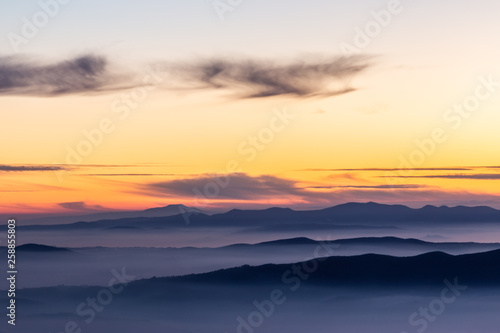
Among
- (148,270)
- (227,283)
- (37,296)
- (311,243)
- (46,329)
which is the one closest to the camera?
(46,329)

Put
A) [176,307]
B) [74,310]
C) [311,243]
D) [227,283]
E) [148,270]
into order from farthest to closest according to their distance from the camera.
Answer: [311,243]
[148,270]
[227,283]
[176,307]
[74,310]

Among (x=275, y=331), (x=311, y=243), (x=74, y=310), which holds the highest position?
(x=311, y=243)

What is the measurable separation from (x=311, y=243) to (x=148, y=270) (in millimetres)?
32898

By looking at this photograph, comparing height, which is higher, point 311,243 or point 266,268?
point 311,243

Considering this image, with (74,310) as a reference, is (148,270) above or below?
above

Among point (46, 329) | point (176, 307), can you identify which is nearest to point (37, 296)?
point (176, 307)

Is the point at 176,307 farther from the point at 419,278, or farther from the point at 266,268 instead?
the point at 419,278

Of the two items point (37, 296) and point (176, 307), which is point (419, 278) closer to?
point (176, 307)

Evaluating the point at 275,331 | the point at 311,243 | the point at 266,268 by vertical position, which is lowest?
the point at 275,331

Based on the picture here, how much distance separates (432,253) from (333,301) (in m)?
13.0

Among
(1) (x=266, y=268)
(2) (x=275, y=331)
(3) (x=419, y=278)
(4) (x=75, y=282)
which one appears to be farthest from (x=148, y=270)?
(2) (x=275, y=331)

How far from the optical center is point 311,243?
3853 inches

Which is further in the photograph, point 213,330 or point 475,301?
point 475,301

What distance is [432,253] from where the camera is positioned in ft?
206
